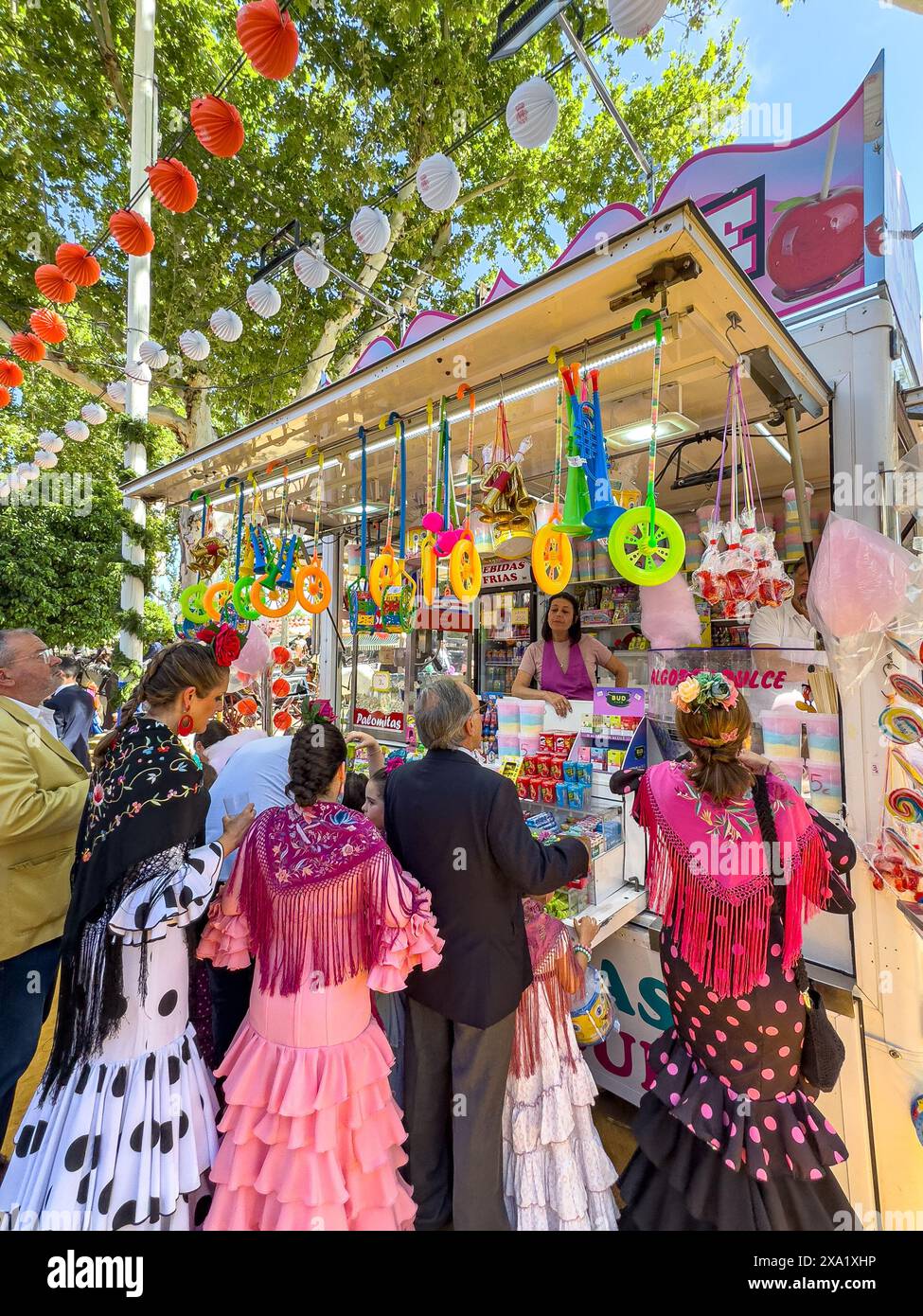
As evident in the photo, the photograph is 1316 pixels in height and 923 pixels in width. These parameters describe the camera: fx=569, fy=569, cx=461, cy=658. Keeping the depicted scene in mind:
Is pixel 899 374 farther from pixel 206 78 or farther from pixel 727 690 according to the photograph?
pixel 206 78

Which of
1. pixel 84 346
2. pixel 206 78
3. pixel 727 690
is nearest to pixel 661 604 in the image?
pixel 727 690

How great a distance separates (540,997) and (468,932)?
0.37m

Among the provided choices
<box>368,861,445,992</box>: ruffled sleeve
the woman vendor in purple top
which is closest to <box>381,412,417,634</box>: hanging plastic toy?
the woman vendor in purple top

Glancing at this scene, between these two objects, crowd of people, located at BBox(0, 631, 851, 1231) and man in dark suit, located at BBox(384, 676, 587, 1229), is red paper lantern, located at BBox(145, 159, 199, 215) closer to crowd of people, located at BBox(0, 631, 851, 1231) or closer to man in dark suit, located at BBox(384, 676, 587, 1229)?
crowd of people, located at BBox(0, 631, 851, 1231)

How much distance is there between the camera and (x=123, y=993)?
1.50m

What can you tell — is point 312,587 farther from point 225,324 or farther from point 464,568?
point 225,324

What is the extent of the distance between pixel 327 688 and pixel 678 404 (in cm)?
383

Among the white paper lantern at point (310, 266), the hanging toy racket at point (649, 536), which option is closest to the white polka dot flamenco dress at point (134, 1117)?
the hanging toy racket at point (649, 536)

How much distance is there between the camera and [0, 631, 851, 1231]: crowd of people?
1.47 m

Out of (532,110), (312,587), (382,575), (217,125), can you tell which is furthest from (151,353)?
(382,575)

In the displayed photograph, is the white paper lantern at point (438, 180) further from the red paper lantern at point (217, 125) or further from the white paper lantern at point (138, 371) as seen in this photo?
the white paper lantern at point (138, 371)

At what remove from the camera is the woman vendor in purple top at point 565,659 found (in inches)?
146
